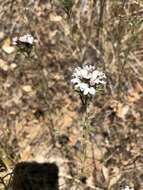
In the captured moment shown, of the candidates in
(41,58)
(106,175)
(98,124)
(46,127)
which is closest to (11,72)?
(41,58)

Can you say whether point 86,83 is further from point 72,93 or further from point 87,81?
point 72,93

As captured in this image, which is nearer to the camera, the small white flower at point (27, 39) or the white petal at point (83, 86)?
the white petal at point (83, 86)

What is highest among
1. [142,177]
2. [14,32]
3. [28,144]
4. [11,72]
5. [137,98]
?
[14,32]

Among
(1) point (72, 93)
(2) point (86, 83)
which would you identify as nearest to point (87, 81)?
(2) point (86, 83)

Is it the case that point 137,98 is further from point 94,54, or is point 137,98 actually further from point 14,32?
point 14,32

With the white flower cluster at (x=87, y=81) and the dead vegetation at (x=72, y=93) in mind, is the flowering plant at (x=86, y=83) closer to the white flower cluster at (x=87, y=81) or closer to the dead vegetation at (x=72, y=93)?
the white flower cluster at (x=87, y=81)

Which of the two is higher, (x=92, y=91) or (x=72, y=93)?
(x=72, y=93)

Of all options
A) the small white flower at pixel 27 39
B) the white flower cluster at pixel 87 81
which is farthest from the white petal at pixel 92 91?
the small white flower at pixel 27 39

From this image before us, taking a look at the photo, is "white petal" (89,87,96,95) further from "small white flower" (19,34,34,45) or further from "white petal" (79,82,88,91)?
"small white flower" (19,34,34,45)
